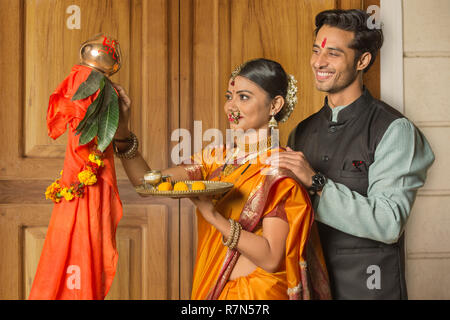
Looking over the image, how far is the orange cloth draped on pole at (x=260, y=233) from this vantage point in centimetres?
129

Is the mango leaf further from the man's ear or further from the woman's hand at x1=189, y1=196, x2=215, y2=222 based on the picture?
the man's ear

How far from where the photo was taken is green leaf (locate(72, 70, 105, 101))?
1.28 m

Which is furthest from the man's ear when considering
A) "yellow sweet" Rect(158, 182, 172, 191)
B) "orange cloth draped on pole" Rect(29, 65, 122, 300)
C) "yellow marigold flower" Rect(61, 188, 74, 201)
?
"yellow marigold flower" Rect(61, 188, 74, 201)

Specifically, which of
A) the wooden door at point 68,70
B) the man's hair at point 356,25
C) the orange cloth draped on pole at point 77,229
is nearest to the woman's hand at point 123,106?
the orange cloth draped on pole at point 77,229

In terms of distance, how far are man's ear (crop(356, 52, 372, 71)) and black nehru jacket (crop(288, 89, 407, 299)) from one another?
0.10 metres

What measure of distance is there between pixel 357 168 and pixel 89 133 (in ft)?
2.82

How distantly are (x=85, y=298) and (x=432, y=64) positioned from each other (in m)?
1.74

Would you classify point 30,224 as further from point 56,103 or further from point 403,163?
point 403,163

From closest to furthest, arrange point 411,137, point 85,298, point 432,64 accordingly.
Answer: point 85,298
point 411,137
point 432,64

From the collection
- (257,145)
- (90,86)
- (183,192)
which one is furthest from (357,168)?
(90,86)

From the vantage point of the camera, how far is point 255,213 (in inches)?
51.7

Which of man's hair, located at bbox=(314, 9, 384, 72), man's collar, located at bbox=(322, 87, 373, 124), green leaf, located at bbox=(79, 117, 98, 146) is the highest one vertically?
man's hair, located at bbox=(314, 9, 384, 72)

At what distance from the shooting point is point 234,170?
1443 millimetres
